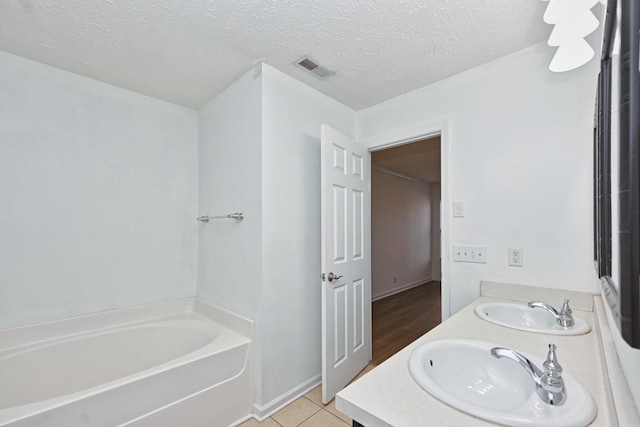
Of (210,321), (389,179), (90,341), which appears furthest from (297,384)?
(389,179)

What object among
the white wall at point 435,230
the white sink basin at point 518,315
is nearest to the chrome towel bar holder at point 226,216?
the white sink basin at point 518,315

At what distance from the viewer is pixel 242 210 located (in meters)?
2.09

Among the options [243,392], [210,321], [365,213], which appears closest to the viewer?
[243,392]

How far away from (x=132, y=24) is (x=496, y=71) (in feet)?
7.05

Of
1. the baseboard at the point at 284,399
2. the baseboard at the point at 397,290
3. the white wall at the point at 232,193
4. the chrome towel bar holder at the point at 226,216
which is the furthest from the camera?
the baseboard at the point at 397,290

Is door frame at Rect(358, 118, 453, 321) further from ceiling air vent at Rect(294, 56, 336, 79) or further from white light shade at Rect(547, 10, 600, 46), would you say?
white light shade at Rect(547, 10, 600, 46)

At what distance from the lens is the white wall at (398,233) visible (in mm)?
4895

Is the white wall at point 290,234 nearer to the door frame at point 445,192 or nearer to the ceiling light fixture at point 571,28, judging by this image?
the door frame at point 445,192

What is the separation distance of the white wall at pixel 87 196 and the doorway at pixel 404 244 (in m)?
2.05

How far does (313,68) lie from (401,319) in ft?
10.6

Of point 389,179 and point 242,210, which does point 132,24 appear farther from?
point 389,179

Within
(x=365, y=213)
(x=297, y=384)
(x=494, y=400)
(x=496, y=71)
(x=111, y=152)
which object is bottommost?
(x=297, y=384)

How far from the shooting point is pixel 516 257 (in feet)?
5.76

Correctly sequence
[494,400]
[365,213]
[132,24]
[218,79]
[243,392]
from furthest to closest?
[365,213] → [218,79] → [243,392] → [132,24] → [494,400]
